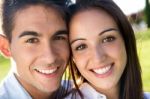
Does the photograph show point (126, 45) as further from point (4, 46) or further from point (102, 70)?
point (4, 46)

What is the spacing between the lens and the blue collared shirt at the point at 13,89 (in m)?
3.48

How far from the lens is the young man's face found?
3393 mm

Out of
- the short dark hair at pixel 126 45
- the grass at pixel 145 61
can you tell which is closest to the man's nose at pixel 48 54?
the short dark hair at pixel 126 45

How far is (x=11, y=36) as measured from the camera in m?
3.50

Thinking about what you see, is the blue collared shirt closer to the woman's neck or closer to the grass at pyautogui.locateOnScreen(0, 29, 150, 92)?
the woman's neck

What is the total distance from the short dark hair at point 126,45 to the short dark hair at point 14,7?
183mm

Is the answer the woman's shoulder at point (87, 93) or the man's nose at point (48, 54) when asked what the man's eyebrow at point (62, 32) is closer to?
the man's nose at point (48, 54)

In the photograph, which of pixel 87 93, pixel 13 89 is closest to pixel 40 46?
pixel 13 89

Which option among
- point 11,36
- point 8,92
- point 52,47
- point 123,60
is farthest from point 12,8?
point 123,60

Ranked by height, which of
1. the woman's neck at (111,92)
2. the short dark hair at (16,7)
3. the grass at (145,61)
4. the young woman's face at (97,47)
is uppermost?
the short dark hair at (16,7)

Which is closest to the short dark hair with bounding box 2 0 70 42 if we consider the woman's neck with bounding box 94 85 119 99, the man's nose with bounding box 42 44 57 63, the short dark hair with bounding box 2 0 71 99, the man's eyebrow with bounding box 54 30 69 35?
the short dark hair with bounding box 2 0 71 99

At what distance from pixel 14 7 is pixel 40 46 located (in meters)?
0.42

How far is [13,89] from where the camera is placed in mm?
3537

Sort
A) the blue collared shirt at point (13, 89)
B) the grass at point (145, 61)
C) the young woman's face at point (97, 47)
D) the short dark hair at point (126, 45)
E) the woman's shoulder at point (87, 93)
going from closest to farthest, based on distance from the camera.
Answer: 1. the blue collared shirt at point (13, 89)
2. the young woman's face at point (97, 47)
3. the short dark hair at point (126, 45)
4. the woman's shoulder at point (87, 93)
5. the grass at point (145, 61)
